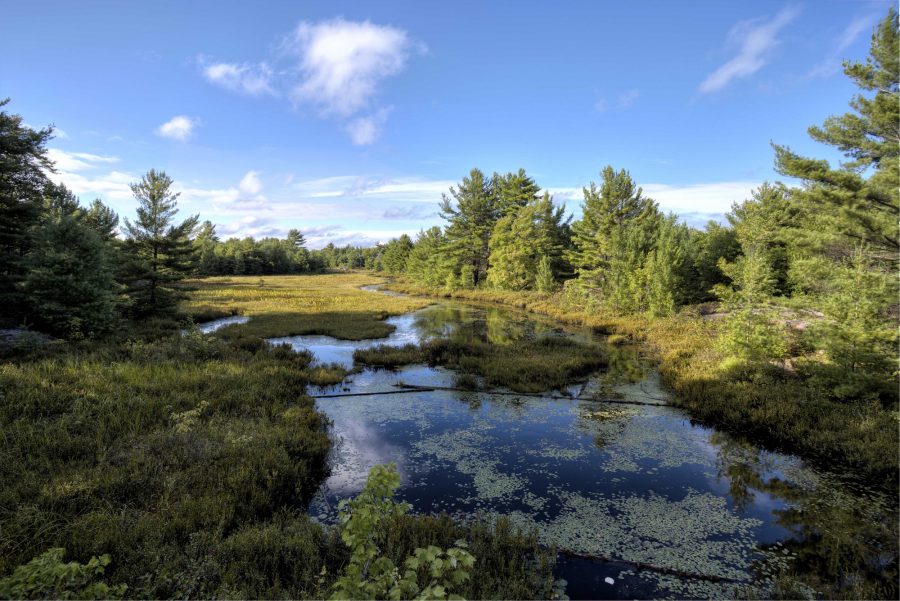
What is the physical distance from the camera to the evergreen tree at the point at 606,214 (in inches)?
1384

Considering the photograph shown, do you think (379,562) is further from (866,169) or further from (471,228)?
(471,228)

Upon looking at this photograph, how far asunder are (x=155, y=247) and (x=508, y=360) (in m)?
22.7

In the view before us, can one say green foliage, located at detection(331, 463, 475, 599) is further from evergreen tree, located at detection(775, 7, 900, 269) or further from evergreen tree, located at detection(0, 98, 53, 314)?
evergreen tree, located at detection(0, 98, 53, 314)

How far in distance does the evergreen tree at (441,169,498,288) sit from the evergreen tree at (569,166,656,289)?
17.3 m

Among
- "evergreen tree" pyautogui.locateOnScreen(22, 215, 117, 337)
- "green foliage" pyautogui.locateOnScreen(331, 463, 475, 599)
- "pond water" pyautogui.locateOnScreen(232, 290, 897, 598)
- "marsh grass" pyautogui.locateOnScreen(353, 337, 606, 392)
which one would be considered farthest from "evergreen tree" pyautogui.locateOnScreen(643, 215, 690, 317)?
"evergreen tree" pyautogui.locateOnScreen(22, 215, 117, 337)

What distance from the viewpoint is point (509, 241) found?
46.5 meters

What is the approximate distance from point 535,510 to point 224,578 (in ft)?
17.3

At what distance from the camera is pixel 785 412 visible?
10867 millimetres

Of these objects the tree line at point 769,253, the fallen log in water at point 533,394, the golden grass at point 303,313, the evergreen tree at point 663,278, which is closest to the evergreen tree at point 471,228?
the tree line at point 769,253

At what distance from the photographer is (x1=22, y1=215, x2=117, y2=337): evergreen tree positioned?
16.2 metres

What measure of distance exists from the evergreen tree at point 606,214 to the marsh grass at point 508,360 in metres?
15.5

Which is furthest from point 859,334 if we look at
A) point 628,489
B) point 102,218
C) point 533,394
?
point 102,218

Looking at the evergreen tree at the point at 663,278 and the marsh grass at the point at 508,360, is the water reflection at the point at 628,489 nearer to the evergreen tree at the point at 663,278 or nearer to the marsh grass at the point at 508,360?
the marsh grass at the point at 508,360

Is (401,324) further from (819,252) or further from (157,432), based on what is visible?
(819,252)
